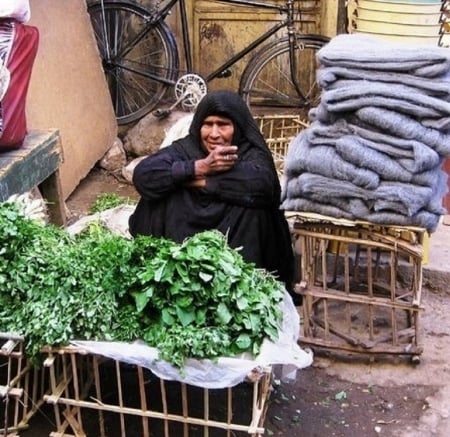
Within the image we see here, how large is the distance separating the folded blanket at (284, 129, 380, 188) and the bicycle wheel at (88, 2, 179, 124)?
2801 mm

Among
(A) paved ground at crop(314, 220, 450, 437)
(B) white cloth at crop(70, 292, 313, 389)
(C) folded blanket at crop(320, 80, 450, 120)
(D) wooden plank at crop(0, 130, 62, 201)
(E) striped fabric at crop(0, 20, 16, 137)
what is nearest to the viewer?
(B) white cloth at crop(70, 292, 313, 389)

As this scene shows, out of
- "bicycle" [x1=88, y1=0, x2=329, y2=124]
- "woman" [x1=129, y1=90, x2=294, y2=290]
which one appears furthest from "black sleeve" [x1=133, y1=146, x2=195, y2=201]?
"bicycle" [x1=88, y1=0, x2=329, y2=124]

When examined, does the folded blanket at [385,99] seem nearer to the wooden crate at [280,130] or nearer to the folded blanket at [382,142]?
the folded blanket at [382,142]

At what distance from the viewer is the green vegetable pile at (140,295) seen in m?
2.80

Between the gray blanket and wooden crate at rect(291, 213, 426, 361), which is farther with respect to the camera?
wooden crate at rect(291, 213, 426, 361)

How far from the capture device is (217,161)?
352 centimetres

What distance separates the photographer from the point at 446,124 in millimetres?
3305

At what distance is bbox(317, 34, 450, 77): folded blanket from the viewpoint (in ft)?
10.9

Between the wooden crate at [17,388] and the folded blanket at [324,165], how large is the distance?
4.40ft

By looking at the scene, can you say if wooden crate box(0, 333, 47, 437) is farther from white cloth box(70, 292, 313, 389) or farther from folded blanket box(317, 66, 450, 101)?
folded blanket box(317, 66, 450, 101)

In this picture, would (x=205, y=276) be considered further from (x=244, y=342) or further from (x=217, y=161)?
(x=217, y=161)

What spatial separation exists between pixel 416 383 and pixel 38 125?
8.98 feet

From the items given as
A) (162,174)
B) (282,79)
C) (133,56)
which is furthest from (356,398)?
(133,56)

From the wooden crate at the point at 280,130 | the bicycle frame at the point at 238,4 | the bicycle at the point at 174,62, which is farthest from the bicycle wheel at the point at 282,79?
the wooden crate at the point at 280,130
